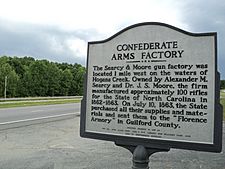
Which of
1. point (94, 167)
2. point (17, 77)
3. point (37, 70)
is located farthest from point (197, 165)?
point (37, 70)

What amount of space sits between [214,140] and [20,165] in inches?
167

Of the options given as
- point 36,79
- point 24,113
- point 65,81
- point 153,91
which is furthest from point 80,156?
point 65,81

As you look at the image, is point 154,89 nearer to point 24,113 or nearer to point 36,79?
point 24,113

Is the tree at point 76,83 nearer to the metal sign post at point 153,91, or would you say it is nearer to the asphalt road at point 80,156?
the asphalt road at point 80,156

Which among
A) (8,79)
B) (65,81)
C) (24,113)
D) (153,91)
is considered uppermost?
(65,81)

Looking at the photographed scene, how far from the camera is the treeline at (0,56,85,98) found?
46.2 m

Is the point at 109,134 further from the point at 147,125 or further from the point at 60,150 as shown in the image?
the point at 60,150

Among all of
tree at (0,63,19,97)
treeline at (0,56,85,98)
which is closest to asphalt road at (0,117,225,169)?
treeline at (0,56,85,98)

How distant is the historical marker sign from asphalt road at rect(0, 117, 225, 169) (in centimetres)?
257

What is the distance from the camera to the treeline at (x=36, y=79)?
152 feet

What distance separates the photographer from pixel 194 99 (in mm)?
3320

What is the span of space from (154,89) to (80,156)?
4041 mm

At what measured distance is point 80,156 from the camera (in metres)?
7.04

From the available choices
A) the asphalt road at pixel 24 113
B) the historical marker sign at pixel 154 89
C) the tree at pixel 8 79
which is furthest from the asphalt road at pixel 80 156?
the tree at pixel 8 79
